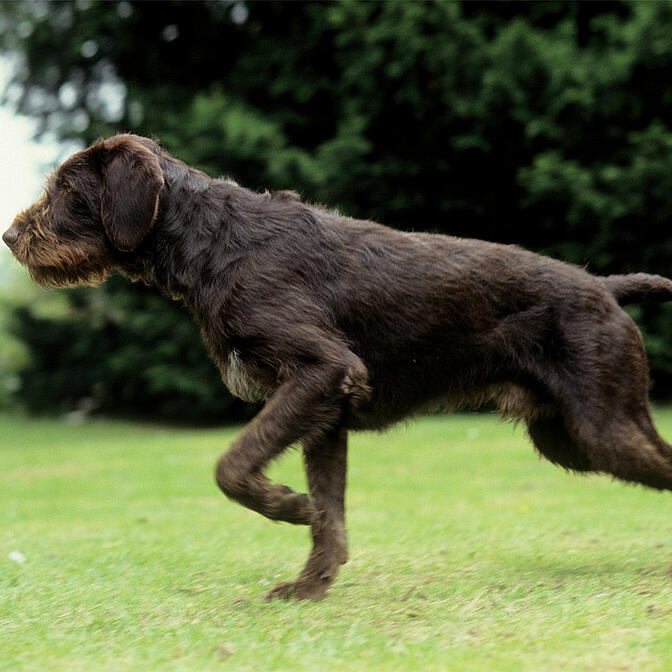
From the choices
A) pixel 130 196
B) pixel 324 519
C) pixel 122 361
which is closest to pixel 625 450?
pixel 324 519

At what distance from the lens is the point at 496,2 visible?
15.1 m

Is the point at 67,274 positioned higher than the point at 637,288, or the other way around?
the point at 67,274

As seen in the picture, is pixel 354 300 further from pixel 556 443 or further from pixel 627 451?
pixel 627 451

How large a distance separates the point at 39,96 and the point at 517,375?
15.4 meters

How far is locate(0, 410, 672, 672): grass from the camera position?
348 centimetres

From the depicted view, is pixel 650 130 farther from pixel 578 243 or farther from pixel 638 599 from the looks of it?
pixel 638 599

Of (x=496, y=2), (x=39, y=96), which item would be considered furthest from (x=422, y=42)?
(x=39, y=96)

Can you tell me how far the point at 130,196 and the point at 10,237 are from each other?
802mm

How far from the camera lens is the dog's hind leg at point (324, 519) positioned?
4.45 meters

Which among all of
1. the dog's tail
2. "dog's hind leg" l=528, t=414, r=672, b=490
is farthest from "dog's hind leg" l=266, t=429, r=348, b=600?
the dog's tail

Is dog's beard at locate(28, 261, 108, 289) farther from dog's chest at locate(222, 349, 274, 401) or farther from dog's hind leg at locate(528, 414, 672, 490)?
dog's hind leg at locate(528, 414, 672, 490)

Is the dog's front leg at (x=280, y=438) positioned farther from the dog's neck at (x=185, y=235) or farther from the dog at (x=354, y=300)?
the dog's neck at (x=185, y=235)

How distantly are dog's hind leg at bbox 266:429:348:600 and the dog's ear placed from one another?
140 cm

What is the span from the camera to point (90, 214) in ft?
15.8
